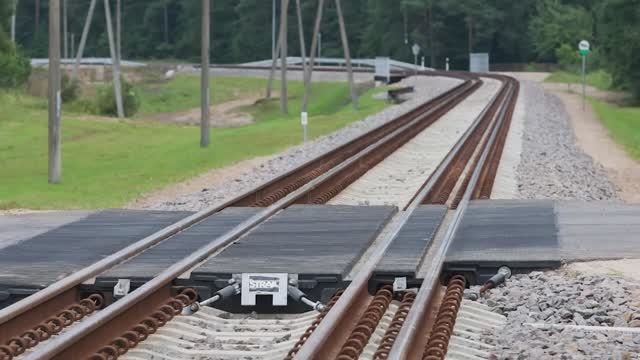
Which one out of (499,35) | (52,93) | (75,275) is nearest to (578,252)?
(75,275)

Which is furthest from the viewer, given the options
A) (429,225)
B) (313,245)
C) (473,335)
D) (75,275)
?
(429,225)

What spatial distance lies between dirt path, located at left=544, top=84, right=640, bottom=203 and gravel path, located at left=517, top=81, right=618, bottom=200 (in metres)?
0.34

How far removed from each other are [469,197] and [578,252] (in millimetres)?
6023

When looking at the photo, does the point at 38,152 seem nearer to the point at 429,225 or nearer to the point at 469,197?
the point at 469,197

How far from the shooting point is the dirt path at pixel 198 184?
21.4m

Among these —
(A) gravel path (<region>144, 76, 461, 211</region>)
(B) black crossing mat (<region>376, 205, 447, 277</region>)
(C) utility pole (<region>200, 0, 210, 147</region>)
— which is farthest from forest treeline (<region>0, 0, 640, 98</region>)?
(B) black crossing mat (<region>376, 205, 447, 277</region>)

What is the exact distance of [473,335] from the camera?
9883 millimetres

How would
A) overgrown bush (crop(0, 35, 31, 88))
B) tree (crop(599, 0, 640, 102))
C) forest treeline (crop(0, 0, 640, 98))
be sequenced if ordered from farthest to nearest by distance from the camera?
forest treeline (crop(0, 0, 640, 98)), tree (crop(599, 0, 640, 102)), overgrown bush (crop(0, 35, 31, 88))

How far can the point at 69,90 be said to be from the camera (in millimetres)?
74125

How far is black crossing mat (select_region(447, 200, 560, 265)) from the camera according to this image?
12648mm

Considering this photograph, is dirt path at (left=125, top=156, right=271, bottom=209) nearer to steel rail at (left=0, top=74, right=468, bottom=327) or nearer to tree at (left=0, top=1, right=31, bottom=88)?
steel rail at (left=0, top=74, right=468, bottom=327)

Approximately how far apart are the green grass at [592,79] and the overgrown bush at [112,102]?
1125 inches

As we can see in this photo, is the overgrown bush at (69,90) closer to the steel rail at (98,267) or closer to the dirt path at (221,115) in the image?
the dirt path at (221,115)

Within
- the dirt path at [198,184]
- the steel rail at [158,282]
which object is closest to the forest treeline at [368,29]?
the dirt path at [198,184]
